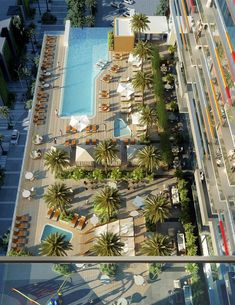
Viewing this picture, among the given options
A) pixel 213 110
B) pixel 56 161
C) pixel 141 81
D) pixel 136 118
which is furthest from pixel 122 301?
pixel 141 81

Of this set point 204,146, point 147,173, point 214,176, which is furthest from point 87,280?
point 147,173

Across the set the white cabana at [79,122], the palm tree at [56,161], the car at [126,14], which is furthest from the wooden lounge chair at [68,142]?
the car at [126,14]

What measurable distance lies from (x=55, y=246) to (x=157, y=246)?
927cm

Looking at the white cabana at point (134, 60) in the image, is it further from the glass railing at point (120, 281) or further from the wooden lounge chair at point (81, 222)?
the glass railing at point (120, 281)

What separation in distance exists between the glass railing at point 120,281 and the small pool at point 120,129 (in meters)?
32.8

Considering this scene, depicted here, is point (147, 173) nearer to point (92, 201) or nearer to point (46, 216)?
point (92, 201)

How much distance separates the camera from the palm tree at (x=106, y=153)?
3688 cm

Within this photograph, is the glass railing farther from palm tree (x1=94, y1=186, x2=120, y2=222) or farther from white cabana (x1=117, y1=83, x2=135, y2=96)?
white cabana (x1=117, y1=83, x2=135, y2=96)

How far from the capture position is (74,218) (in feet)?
115

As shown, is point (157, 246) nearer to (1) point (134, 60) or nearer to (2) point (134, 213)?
(2) point (134, 213)

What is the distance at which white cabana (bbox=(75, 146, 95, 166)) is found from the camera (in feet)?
124

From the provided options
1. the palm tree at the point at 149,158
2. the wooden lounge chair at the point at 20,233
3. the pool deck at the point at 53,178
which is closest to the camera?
the wooden lounge chair at the point at 20,233

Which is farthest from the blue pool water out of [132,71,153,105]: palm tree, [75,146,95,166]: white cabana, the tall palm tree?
[75,146,95,166]: white cabana

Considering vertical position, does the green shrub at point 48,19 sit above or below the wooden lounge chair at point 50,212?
above
